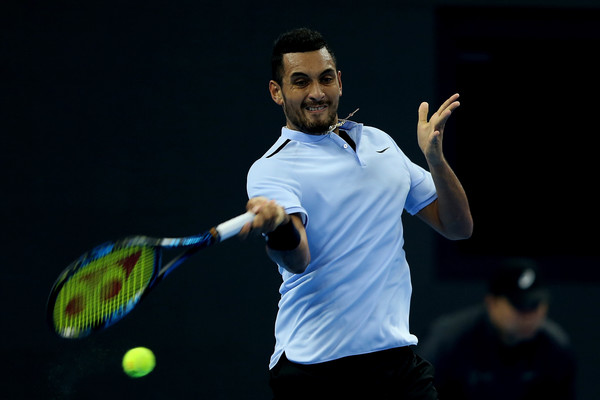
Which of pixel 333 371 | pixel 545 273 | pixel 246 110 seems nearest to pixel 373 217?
pixel 333 371

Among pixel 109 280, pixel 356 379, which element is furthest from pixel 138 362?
pixel 356 379

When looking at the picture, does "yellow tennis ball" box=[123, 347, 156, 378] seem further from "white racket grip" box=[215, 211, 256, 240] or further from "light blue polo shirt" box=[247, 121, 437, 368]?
"white racket grip" box=[215, 211, 256, 240]

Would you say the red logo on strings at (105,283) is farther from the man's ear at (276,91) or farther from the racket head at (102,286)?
the man's ear at (276,91)

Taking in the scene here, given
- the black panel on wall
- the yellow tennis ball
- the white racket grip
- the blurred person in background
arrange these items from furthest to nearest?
the black panel on wall < the yellow tennis ball < the blurred person in background < the white racket grip

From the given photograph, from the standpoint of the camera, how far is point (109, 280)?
2.21 metres

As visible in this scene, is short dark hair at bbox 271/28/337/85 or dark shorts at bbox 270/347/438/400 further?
short dark hair at bbox 271/28/337/85

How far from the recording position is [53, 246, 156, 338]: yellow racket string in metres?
2.11

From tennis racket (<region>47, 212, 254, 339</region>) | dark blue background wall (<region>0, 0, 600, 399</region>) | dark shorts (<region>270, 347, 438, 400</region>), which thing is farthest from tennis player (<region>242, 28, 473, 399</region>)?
dark blue background wall (<region>0, 0, 600, 399</region>)

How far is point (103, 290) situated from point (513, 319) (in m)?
1.28

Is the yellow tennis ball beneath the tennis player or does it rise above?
beneath

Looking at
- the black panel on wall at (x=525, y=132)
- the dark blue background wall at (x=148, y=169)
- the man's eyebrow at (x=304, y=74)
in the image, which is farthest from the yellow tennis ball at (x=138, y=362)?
the man's eyebrow at (x=304, y=74)

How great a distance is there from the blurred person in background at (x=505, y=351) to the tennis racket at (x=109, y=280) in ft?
3.00

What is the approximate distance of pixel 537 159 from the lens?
4102 mm

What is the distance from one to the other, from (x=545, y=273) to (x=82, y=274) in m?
2.56
